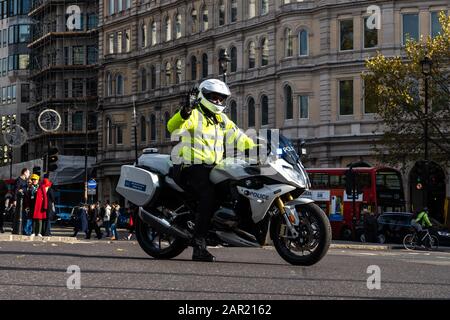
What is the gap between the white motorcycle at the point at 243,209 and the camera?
10.6m

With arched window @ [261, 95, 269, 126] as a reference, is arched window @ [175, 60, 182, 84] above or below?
above

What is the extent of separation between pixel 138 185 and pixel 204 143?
1.05 metres

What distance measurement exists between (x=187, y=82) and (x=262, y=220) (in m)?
60.7

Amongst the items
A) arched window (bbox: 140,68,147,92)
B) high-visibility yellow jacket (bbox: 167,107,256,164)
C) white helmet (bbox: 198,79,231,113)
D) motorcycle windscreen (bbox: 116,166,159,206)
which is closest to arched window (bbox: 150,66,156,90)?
arched window (bbox: 140,68,147,92)

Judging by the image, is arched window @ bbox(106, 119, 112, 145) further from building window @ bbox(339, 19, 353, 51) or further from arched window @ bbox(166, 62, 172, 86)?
building window @ bbox(339, 19, 353, 51)

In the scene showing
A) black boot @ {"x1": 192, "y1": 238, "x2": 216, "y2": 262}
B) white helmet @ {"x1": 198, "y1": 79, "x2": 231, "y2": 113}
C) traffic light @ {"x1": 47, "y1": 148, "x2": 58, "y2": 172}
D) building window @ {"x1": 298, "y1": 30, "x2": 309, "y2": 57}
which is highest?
building window @ {"x1": 298, "y1": 30, "x2": 309, "y2": 57}

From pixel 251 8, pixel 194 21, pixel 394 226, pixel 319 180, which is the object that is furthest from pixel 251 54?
pixel 394 226

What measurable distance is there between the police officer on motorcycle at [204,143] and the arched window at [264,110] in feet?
172

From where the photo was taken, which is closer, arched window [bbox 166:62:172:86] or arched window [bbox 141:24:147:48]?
arched window [bbox 166:62:172:86]

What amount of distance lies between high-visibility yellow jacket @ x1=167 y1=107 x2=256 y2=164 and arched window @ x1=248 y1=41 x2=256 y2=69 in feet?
177

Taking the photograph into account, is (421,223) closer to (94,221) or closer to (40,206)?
(94,221)

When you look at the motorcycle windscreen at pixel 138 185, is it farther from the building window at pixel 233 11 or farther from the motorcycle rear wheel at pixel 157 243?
the building window at pixel 233 11

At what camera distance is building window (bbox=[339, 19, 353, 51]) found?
58.7 metres
